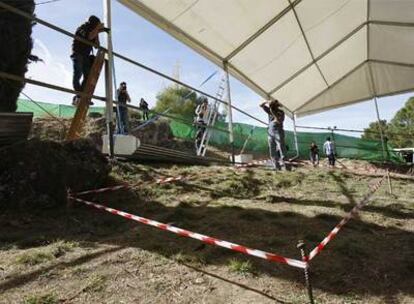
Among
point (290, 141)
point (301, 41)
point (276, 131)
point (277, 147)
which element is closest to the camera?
point (276, 131)

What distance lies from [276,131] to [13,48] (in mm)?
6062

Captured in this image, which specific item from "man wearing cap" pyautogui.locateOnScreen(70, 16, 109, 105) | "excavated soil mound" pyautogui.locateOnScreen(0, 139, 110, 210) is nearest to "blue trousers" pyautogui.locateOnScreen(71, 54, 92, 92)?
"man wearing cap" pyautogui.locateOnScreen(70, 16, 109, 105)

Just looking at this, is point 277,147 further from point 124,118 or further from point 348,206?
point 124,118

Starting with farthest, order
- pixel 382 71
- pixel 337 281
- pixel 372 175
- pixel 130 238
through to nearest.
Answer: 1. pixel 382 71
2. pixel 372 175
3. pixel 130 238
4. pixel 337 281

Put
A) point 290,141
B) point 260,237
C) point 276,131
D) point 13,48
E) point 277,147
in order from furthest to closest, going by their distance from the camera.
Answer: point 290,141 < point 277,147 < point 276,131 < point 13,48 < point 260,237

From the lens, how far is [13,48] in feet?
32.1

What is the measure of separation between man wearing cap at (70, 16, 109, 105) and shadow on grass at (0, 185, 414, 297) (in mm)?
2161

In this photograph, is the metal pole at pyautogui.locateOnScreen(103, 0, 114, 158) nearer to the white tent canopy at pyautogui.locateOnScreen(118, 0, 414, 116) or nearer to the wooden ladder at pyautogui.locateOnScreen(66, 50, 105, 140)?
the wooden ladder at pyautogui.locateOnScreen(66, 50, 105, 140)

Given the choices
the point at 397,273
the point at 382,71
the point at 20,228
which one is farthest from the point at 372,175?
the point at 20,228

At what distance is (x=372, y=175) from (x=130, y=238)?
8.25 metres

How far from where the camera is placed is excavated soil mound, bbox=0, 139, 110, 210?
5.64 meters

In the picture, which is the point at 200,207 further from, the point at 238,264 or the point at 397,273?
the point at 397,273

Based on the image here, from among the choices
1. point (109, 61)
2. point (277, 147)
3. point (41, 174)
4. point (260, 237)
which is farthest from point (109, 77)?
point (277, 147)

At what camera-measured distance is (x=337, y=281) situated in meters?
4.11
